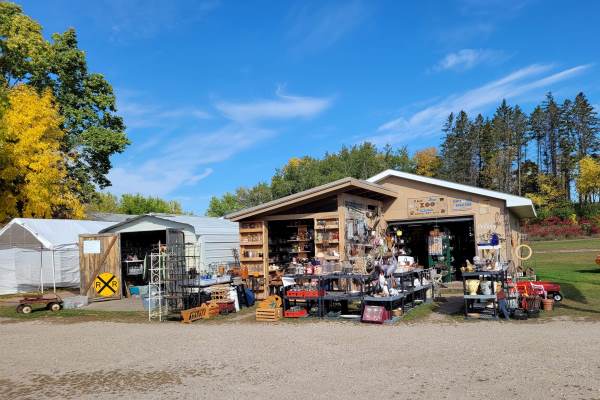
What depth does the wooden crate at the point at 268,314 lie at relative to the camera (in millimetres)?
12102

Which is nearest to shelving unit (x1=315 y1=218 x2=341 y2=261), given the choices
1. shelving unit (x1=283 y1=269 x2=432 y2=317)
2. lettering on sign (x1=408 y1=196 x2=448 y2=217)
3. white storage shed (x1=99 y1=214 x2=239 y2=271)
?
shelving unit (x1=283 y1=269 x2=432 y2=317)

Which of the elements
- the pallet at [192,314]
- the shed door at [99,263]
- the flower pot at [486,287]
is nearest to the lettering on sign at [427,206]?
the flower pot at [486,287]

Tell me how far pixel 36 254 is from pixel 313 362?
17.7 m

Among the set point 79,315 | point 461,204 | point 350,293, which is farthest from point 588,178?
point 79,315

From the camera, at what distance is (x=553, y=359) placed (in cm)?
725

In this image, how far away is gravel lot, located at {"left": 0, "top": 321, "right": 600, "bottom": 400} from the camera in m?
6.21

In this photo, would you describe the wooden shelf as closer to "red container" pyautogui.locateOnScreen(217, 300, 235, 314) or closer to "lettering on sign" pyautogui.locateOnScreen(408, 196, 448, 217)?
"red container" pyautogui.locateOnScreen(217, 300, 235, 314)

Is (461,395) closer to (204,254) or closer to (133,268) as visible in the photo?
(204,254)

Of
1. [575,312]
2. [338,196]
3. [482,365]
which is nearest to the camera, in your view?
[482,365]

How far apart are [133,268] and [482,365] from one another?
15946mm

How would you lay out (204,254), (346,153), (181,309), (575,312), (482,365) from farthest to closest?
(346,153) → (204,254) → (181,309) → (575,312) → (482,365)

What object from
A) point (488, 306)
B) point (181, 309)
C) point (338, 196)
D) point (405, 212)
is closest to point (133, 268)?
point (181, 309)

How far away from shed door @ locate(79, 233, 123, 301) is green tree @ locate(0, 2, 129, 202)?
992cm

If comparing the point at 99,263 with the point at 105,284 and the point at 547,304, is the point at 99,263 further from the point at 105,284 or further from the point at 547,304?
the point at 547,304
